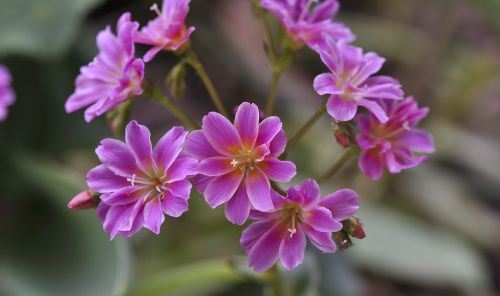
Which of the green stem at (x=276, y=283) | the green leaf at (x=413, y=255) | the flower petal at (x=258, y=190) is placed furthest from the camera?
the green leaf at (x=413, y=255)

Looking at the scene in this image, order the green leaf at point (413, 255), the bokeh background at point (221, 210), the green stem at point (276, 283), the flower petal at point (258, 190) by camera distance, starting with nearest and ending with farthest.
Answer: the flower petal at point (258, 190) → the green stem at point (276, 283) → the bokeh background at point (221, 210) → the green leaf at point (413, 255)

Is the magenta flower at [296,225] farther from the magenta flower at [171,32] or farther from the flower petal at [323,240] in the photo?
the magenta flower at [171,32]

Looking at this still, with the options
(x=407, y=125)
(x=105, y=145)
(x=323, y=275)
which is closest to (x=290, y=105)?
(x=323, y=275)

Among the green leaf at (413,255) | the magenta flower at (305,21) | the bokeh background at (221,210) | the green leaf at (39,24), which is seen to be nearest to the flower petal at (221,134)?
the magenta flower at (305,21)

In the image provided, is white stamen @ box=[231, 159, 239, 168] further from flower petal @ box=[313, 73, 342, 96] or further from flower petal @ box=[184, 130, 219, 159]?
flower petal @ box=[313, 73, 342, 96]

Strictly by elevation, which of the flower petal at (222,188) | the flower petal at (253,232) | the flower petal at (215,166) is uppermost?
the flower petal at (215,166)

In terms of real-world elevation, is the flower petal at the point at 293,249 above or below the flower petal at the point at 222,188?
below

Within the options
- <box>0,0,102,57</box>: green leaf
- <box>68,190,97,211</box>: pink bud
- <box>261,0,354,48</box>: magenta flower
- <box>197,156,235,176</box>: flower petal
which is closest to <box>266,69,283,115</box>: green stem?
<box>261,0,354,48</box>: magenta flower

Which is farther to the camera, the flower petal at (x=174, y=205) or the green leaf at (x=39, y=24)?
the green leaf at (x=39, y=24)
